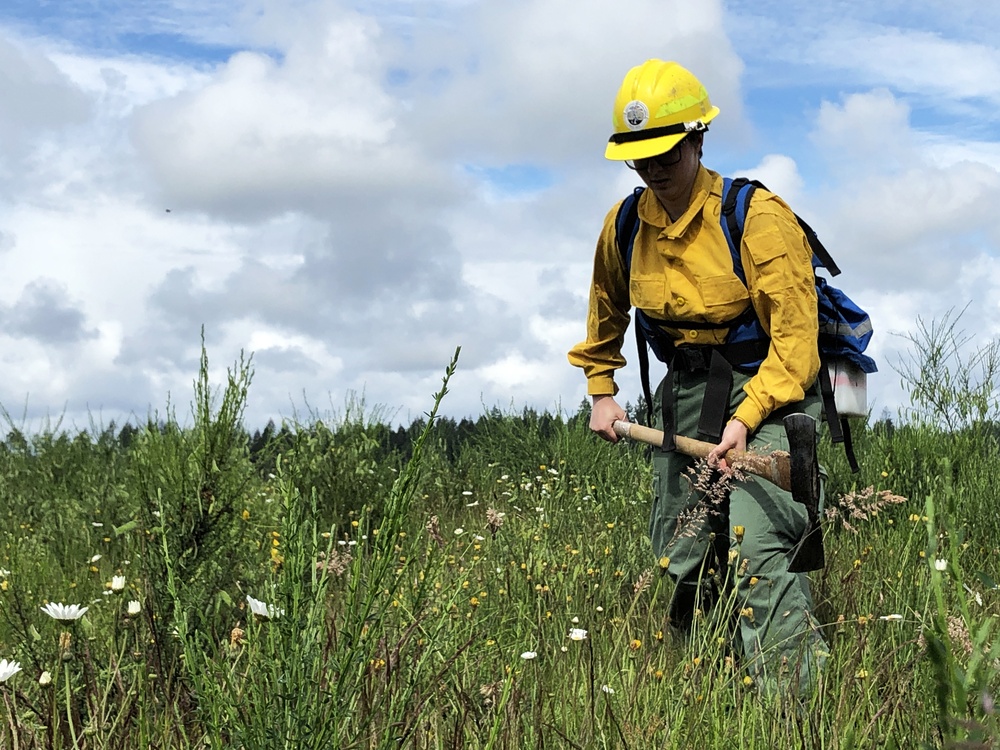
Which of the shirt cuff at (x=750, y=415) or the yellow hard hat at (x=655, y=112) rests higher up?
the yellow hard hat at (x=655, y=112)

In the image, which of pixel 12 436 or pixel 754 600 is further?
pixel 12 436

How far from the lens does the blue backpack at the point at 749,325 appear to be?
394 cm

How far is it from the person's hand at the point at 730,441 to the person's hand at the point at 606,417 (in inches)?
31.9

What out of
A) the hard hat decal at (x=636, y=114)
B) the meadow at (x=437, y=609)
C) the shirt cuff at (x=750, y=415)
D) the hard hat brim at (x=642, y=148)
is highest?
the hard hat decal at (x=636, y=114)

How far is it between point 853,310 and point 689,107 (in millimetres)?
1012

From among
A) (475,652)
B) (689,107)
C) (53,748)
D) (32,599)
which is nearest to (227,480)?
(32,599)

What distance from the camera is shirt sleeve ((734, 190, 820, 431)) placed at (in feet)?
12.3

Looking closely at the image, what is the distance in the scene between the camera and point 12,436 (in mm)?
9680

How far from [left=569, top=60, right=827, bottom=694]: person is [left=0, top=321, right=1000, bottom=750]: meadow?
27 cm

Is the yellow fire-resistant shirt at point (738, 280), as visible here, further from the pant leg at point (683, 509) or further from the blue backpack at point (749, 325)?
the pant leg at point (683, 509)

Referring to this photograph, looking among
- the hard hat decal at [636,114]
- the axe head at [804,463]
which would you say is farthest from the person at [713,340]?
the axe head at [804,463]

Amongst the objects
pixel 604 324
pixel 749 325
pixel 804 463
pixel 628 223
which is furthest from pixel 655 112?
pixel 804 463

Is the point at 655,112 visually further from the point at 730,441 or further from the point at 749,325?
the point at 730,441

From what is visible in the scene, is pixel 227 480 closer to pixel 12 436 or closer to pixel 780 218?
pixel 780 218
